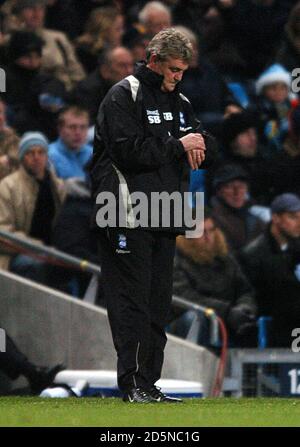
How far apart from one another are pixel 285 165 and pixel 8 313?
3600mm

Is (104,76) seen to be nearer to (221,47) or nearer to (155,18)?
(155,18)

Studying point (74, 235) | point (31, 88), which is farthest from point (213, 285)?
point (31, 88)

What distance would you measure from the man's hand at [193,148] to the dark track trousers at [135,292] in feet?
1.49

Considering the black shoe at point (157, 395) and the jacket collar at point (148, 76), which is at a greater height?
the jacket collar at point (148, 76)

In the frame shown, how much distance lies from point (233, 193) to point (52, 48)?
112 inches

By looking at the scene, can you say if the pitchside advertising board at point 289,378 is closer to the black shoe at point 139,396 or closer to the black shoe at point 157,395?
the black shoe at point 157,395

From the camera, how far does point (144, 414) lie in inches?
333

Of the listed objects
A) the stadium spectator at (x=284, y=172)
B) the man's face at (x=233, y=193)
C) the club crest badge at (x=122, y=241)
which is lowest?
the club crest badge at (x=122, y=241)

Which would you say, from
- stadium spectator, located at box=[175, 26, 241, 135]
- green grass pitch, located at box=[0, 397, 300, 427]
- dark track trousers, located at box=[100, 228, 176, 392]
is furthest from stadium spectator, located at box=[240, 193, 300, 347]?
dark track trousers, located at box=[100, 228, 176, 392]

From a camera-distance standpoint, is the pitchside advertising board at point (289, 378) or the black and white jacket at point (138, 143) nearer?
the black and white jacket at point (138, 143)

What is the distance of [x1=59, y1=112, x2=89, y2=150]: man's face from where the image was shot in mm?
14539

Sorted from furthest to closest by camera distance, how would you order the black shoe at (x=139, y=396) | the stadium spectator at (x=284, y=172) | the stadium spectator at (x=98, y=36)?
the stadium spectator at (x=98, y=36) → the stadium spectator at (x=284, y=172) → the black shoe at (x=139, y=396)

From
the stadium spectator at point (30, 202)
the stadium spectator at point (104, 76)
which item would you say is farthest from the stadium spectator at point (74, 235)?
the stadium spectator at point (104, 76)

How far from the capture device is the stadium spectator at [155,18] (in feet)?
55.5
